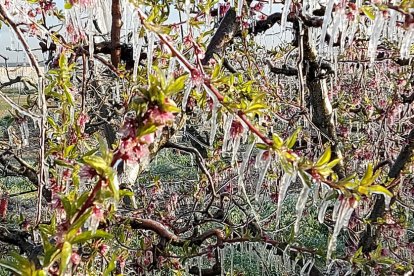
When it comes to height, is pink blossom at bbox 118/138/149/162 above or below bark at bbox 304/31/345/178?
above

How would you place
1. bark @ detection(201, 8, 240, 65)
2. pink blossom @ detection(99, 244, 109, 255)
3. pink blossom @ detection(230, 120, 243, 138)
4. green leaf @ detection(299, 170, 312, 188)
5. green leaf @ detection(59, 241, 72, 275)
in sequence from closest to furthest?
green leaf @ detection(59, 241, 72, 275), green leaf @ detection(299, 170, 312, 188), pink blossom @ detection(230, 120, 243, 138), pink blossom @ detection(99, 244, 109, 255), bark @ detection(201, 8, 240, 65)

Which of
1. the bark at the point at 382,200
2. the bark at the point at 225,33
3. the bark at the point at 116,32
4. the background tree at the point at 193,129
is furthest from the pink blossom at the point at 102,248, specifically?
the bark at the point at 382,200

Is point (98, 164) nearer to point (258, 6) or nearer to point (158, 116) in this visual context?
point (158, 116)

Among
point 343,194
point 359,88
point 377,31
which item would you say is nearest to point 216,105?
point 343,194

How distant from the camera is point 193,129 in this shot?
157 inches

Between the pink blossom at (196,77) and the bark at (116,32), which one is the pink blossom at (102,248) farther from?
the pink blossom at (196,77)

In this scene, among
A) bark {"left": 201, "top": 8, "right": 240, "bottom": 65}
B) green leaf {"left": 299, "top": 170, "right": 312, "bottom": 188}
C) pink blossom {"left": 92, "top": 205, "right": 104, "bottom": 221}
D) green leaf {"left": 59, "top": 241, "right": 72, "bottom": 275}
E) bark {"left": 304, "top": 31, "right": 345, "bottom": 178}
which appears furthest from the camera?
bark {"left": 304, "top": 31, "right": 345, "bottom": 178}

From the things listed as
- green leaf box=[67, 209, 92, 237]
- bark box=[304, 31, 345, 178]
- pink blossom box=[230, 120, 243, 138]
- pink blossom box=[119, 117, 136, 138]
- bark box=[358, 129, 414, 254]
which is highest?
pink blossom box=[119, 117, 136, 138]

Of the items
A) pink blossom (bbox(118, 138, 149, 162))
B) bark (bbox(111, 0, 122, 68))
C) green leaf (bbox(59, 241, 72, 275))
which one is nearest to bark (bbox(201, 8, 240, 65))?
bark (bbox(111, 0, 122, 68))

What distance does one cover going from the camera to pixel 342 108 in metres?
2.64

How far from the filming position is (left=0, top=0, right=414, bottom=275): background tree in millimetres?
833

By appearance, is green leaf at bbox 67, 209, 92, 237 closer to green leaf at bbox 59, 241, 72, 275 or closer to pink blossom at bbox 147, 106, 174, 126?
green leaf at bbox 59, 241, 72, 275

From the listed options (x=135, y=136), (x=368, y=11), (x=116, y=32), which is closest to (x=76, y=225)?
(x=135, y=136)

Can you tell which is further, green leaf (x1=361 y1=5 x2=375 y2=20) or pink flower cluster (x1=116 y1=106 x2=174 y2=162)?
green leaf (x1=361 y1=5 x2=375 y2=20)
